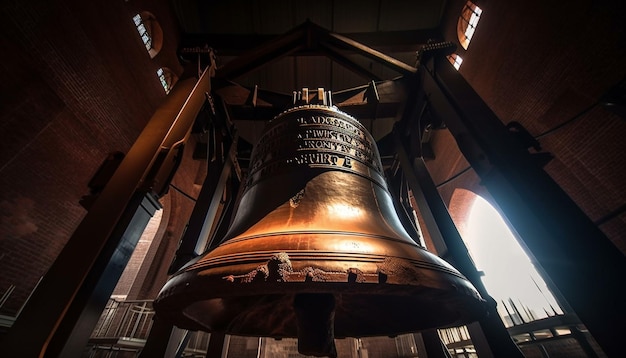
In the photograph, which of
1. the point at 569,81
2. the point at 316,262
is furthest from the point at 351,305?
the point at 569,81

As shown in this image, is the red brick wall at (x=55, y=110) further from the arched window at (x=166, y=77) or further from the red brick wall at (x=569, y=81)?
the red brick wall at (x=569, y=81)

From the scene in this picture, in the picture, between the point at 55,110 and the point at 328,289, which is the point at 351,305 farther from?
the point at 55,110

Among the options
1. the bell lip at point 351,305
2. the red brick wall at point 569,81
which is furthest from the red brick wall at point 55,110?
the red brick wall at point 569,81

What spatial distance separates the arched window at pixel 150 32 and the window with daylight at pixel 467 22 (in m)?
6.15

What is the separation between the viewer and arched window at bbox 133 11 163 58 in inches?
189

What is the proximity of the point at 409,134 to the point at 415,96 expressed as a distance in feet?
1.27

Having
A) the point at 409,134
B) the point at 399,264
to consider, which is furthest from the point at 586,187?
the point at 399,264

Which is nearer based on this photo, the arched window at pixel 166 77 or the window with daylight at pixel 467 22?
the window with daylight at pixel 467 22

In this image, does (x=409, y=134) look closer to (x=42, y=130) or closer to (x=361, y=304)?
(x=361, y=304)

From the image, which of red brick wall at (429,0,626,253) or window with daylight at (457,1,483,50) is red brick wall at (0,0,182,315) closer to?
window with daylight at (457,1,483,50)

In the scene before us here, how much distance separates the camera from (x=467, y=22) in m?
5.13

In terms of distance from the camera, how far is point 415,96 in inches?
97.0

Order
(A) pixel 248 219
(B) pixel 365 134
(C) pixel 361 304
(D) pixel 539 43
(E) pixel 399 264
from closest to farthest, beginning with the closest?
(E) pixel 399 264 < (A) pixel 248 219 < (C) pixel 361 304 < (B) pixel 365 134 < (D) pixel 539 43

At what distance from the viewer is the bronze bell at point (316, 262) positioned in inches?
22.7
